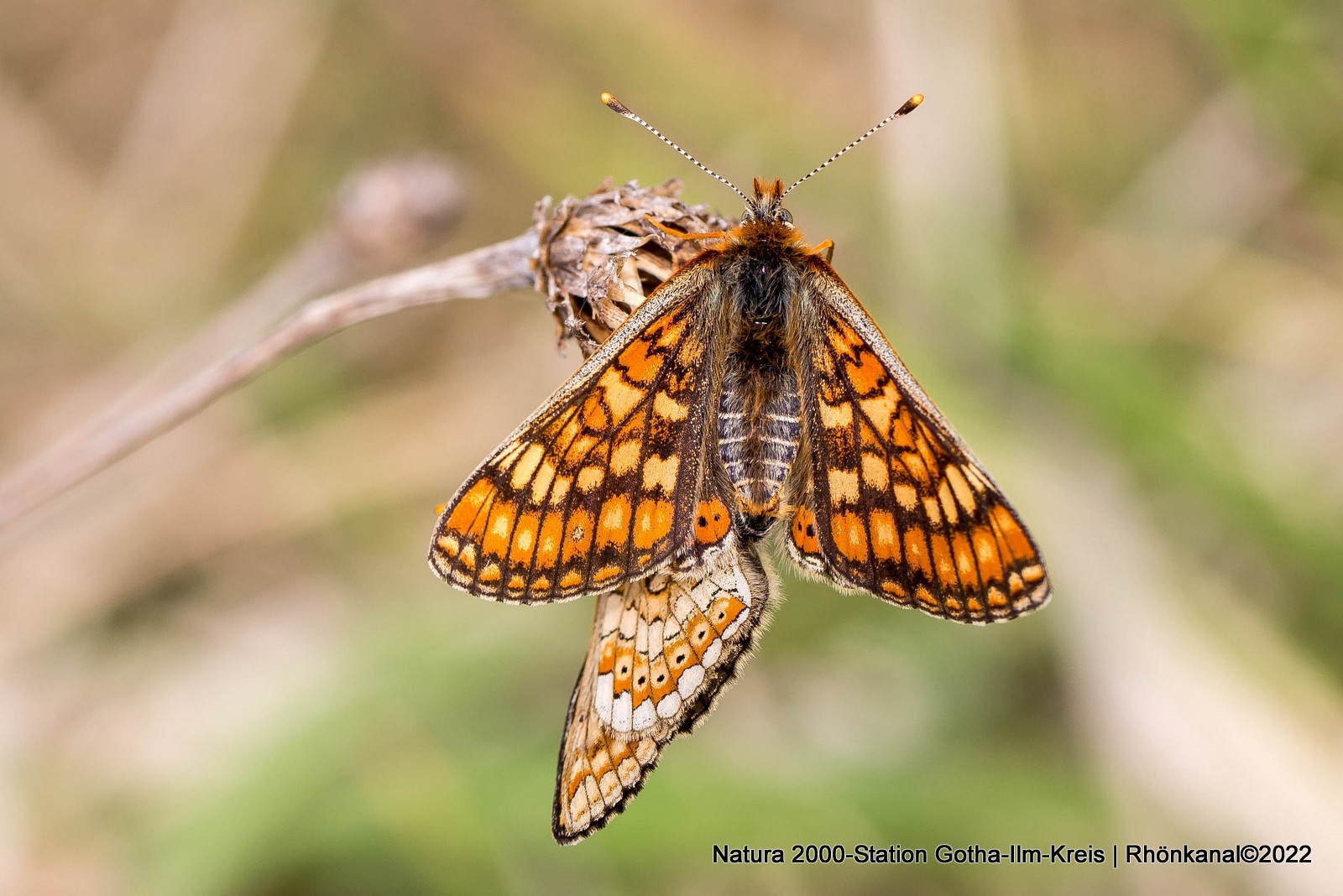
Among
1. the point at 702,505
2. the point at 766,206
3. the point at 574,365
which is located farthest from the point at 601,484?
the point at 574,365

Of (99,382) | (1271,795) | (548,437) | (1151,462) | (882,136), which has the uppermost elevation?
(882,136)

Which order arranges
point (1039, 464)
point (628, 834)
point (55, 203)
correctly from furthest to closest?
1. point (55, 203)
2. point (1039, 464)
3. point (628, 834)

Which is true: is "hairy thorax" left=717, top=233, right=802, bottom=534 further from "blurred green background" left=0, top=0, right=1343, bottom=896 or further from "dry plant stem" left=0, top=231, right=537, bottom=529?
"blurred green background" left=0, top=0, right=1343, bottom=896

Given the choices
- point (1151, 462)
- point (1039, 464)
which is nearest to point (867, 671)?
point (1039, 464)

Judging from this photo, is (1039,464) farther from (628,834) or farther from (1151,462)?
(628,834)

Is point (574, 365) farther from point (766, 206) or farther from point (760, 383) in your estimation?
point (760, 383)

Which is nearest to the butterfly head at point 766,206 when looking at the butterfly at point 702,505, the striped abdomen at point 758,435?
the butterfly at point 702,505
